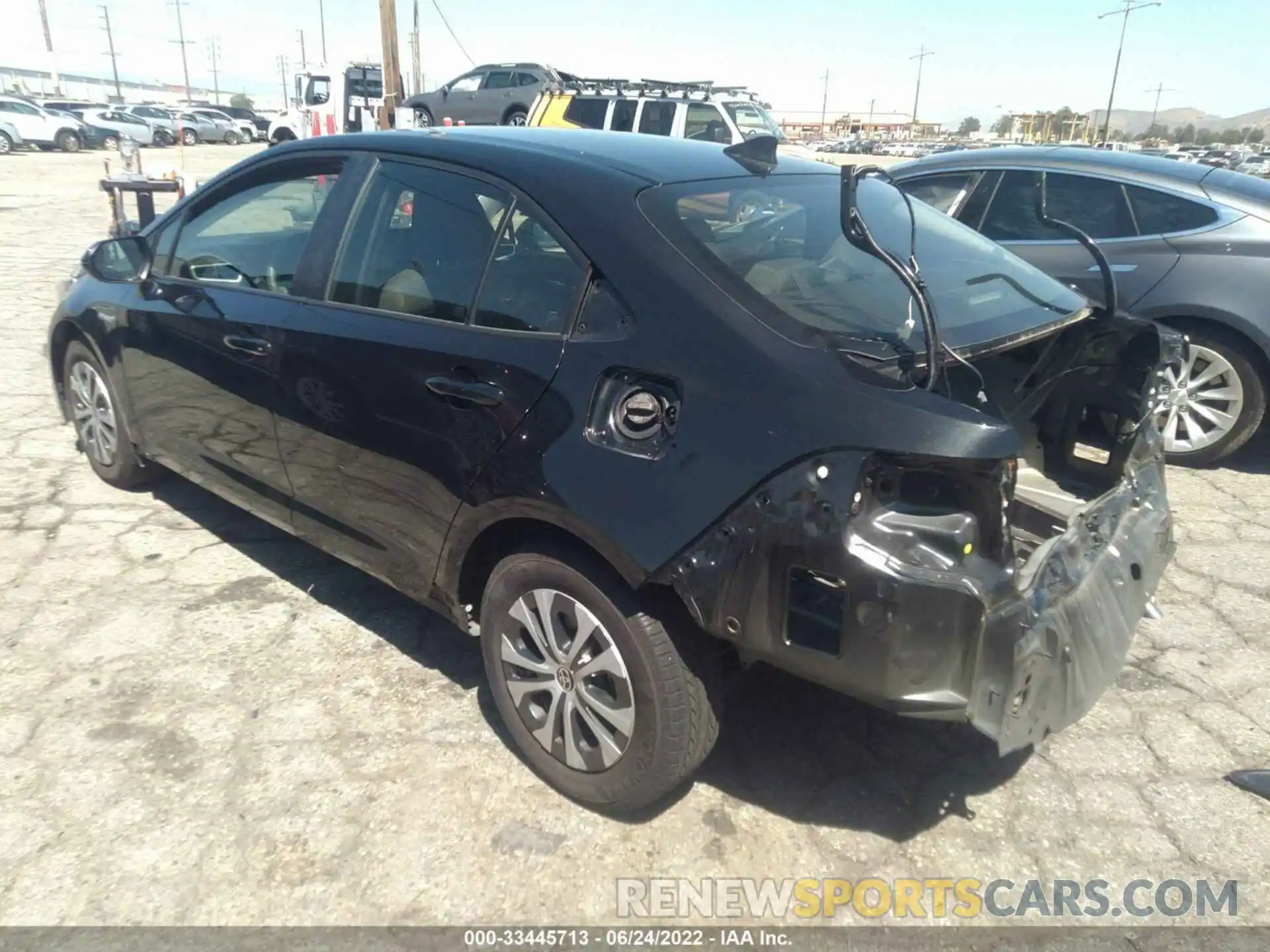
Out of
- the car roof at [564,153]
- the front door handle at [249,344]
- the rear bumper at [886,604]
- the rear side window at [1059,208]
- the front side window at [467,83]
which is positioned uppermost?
the front side window at [467,83]

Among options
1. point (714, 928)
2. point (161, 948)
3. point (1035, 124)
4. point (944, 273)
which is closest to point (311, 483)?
point (161, 948)

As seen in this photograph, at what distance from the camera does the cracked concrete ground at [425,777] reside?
7.82ft

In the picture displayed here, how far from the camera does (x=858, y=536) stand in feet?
6.57

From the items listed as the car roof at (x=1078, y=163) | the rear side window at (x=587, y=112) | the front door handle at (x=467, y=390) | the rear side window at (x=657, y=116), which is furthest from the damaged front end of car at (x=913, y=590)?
the rear side window at (x=587, y=112)

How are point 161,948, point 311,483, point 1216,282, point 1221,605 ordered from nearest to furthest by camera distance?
1. point 161,948
2. point 311,483
3. point 1221,605
4. point 1216,282

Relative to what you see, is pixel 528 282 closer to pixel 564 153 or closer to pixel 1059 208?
pixel 564 153

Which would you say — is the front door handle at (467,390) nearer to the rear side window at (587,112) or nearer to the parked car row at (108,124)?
the rear side window at (587,112)

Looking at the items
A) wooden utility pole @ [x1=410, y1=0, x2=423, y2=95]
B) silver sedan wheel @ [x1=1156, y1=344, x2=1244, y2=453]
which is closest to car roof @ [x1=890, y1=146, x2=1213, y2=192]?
silver sedan wheel @ [x1=1156, y1=344, x2=1244, y2=453]

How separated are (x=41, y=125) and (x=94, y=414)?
36.6 meters

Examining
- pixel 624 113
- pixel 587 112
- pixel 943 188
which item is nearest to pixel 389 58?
pixel 587 112

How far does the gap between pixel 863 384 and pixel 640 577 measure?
678mm

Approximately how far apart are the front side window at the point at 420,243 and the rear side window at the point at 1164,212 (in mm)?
4153

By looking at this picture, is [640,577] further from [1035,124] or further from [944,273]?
[1035,124]

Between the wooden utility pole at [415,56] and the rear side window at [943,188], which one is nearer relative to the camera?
the rear side window at [943,188]
